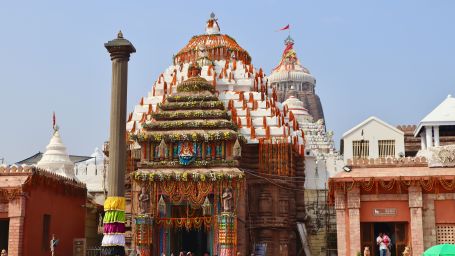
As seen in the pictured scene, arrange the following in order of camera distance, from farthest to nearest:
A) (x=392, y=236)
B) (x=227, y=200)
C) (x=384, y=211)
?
1. (x=227, y=200)
2. (x=392, y=236)
3. (x=384, y=211)

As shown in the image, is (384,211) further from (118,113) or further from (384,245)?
(118,113)

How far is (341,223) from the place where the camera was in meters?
34.8

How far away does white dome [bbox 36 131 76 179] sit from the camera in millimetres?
49594

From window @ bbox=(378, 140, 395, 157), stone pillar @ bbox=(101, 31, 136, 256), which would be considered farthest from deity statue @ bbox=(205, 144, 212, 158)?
window @ bbox=(378, 140, 395, 157)

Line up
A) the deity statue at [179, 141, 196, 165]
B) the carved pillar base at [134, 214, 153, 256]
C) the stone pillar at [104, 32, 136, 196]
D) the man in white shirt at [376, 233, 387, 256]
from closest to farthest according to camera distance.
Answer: the stone pillar at [104, 32, 136, 196], the man in white shirt at [376, 233, 387, 256], the carved pillar base at [134, 214, 153, 256], the deity statue at [179, 141, 196, 165]

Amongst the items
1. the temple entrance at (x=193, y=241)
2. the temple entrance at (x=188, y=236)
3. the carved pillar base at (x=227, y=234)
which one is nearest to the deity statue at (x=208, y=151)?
the temple entrance at (x=188, y=236)

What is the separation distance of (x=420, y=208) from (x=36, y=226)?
20.3 meters

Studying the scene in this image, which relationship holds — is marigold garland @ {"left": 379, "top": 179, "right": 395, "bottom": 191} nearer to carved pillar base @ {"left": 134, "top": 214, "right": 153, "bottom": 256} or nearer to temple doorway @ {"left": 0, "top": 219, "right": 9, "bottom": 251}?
carved pillar base @ {"left": 134, "top": 214, "right": 153, "bottom": 256}

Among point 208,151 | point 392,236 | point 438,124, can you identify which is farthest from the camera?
point 438,124

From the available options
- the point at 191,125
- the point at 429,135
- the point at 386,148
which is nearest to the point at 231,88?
the point at 191,125

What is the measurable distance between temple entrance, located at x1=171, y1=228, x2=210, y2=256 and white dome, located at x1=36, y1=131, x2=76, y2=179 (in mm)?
10531

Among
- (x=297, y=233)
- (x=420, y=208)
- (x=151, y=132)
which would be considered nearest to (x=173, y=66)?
(x=151, y=132)

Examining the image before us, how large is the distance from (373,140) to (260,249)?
40.6 feet

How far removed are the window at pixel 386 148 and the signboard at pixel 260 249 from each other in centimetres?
1188
